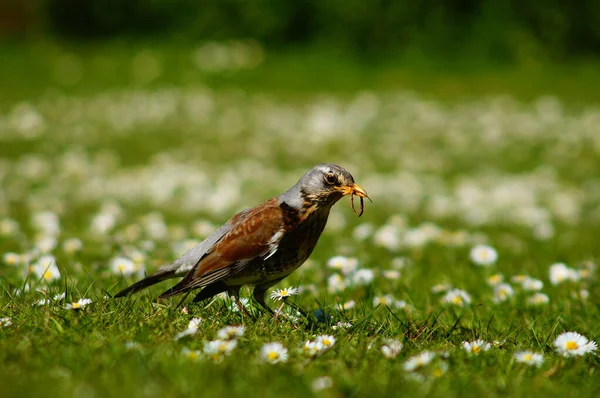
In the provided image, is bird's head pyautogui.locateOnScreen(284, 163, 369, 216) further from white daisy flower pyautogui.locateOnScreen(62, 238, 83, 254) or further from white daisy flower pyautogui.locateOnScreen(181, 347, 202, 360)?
white daisy flower pyautogui.locateOnScreen(62, 238, 83, 254)

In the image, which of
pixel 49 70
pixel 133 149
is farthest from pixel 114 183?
pixel 49 70

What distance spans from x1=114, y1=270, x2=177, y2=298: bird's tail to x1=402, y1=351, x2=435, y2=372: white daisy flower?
4.28ft

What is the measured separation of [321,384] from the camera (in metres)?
2.57

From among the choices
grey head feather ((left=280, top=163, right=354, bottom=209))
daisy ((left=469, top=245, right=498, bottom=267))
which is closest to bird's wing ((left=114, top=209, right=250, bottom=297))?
grey head feather ((left=280, top=163, right=354, bottom=209))

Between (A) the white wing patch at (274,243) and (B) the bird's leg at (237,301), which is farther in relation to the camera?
(B) the bird's leg at (237,301)

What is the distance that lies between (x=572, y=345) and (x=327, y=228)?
13.3 ft

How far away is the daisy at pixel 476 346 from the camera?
311cm

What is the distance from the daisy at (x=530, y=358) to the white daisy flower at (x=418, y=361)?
0.35 m

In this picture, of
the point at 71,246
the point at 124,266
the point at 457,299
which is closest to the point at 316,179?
the point at 457,299

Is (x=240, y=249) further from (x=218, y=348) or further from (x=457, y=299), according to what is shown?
(x=457, y=299)

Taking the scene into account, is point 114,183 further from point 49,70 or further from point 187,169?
point 49,70

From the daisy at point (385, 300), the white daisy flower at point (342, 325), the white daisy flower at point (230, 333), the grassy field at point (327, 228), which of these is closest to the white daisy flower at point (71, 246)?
the grassy field at point (327, 228)

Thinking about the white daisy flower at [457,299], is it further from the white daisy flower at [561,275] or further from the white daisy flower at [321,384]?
the white daisy flower at [321,384]

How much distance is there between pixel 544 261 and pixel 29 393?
4.43 metres
